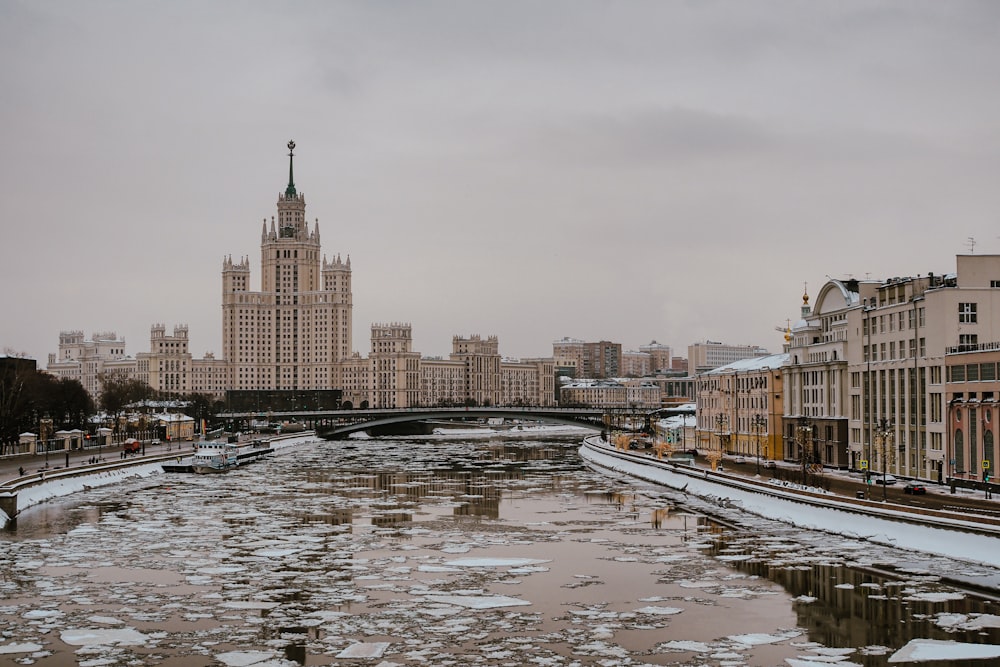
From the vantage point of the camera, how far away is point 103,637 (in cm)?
2639

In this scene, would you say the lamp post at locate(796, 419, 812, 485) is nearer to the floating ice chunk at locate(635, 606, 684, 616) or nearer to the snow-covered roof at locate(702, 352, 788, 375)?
the snow-covered roof at locate(702, 352, 788, 375)

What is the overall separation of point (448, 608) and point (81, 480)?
46947mm

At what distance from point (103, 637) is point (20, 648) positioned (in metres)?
1.91

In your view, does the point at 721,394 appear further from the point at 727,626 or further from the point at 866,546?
the point at 727,626

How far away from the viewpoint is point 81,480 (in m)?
69.2

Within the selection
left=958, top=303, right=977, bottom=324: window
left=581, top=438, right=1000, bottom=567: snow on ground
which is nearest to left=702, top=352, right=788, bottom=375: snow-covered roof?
left=581, top=438, right=1000, bottom=567: snow on ground

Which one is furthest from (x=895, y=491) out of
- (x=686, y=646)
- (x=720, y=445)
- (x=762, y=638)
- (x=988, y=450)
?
(x=720, y=445)

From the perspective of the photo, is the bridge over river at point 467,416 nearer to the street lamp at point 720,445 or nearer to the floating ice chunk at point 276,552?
the street lamp at point 720,445

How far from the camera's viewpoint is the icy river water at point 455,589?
25.5 m

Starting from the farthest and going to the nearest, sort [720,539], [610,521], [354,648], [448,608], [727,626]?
[610,521] < [720,539] < [448,608] < [727,626] < [354,648]

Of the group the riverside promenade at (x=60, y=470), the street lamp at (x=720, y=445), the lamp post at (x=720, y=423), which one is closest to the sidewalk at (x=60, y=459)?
the riverside promenade at (x=60, y=470)

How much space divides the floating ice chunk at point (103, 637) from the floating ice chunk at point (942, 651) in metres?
18.0

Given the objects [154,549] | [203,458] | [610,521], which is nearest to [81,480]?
[203,458]

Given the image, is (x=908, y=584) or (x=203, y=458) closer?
(x=908, y=584)
